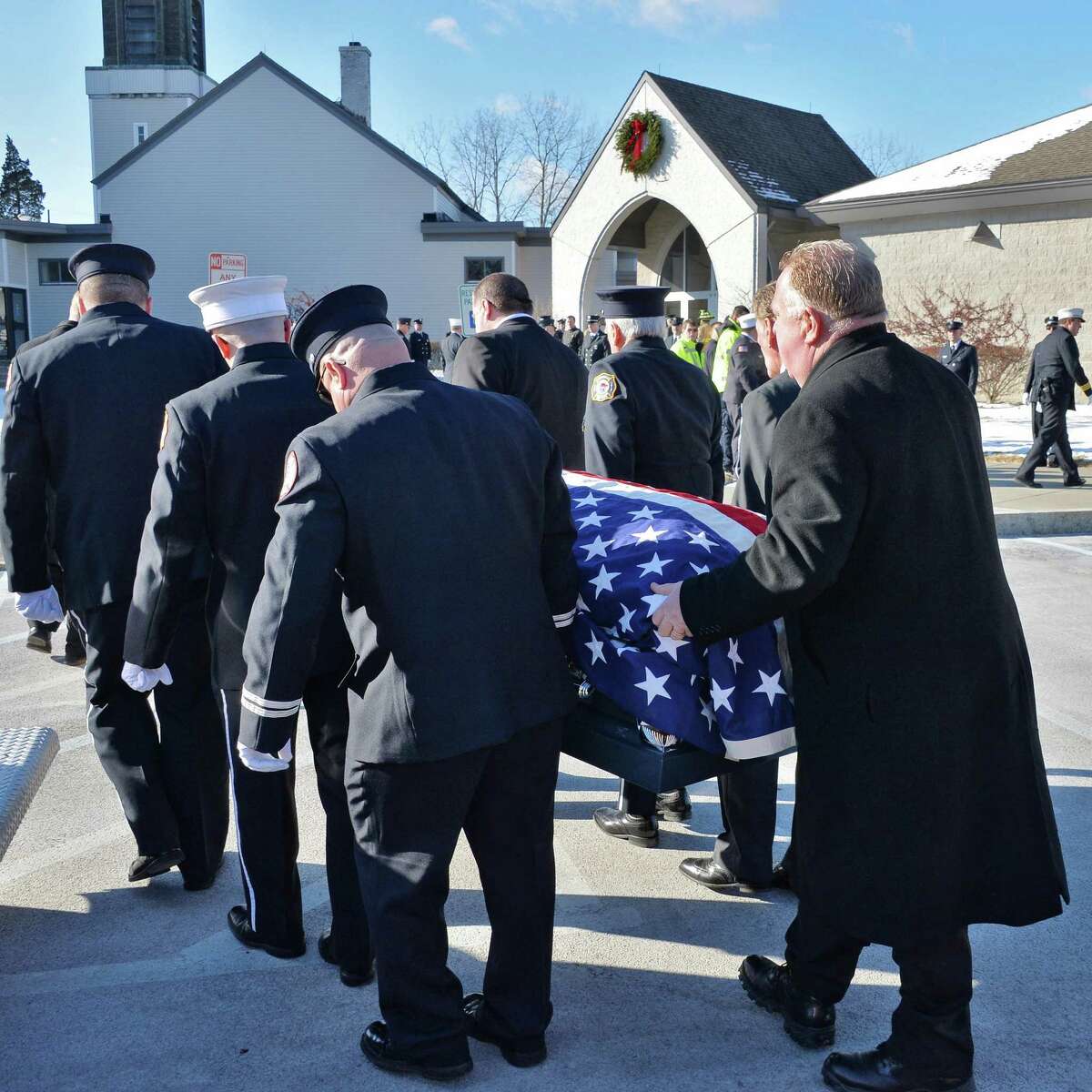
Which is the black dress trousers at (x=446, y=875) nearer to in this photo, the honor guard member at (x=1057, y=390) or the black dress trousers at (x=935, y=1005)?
the black dress trousers at (x=935, y=1005)

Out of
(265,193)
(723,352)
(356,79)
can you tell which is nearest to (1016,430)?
(723,352)

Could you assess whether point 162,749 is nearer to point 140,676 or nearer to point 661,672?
point 140,676

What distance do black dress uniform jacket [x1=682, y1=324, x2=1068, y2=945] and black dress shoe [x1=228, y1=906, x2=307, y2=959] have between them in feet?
5.43

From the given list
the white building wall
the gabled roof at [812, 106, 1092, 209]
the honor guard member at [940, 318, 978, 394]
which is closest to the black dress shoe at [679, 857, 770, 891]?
the honor guard member at [940, 318, 978, 394]

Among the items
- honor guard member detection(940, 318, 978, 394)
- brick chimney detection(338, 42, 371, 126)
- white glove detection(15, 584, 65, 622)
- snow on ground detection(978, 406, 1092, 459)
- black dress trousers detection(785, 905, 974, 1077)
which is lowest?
black dress trousers detection(785, 905, 974, 1077)

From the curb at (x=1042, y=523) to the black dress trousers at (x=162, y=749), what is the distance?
8.55 metres

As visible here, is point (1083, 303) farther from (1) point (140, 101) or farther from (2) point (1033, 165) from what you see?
(1) point (140, 101)

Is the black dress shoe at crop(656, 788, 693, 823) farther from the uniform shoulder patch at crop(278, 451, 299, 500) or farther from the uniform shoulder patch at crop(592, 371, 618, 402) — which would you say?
the uniform shoulder patch at crop(278, 451, 299, 500)

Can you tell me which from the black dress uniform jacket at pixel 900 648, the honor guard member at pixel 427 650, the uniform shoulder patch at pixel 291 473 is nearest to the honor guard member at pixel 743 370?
the honor guard member at pixel 427 650

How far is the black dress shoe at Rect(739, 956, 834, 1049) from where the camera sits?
9.76ft

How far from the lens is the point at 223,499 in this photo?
10.7 ft

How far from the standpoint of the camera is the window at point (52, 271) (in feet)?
122

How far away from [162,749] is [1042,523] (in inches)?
355

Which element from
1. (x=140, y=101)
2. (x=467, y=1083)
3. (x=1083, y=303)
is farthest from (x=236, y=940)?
(x=140, y=101)
